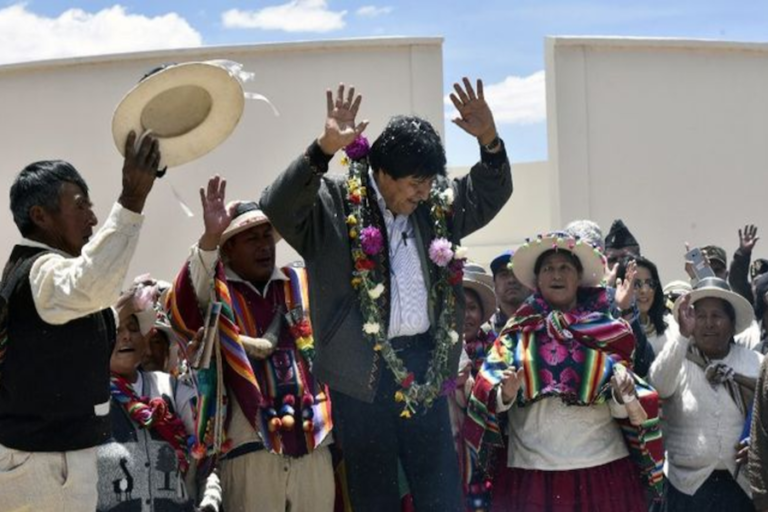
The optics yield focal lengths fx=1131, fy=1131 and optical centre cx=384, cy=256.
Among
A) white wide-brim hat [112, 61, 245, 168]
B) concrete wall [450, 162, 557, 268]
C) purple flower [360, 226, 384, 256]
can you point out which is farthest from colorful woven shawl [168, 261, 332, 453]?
concrete wall [450, 162, 557, 268]

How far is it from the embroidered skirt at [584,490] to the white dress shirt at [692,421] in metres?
0.64

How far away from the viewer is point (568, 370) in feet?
18.8

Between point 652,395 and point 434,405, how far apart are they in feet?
4.64

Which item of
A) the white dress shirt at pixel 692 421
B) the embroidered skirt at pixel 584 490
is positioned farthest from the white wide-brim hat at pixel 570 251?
the embroidered skirt at pixel 584 490

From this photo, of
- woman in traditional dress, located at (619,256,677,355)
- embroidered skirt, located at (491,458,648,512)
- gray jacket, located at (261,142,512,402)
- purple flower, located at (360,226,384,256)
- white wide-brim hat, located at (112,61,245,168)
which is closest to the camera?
white wide-brim hat, located at (112,61,245,168)

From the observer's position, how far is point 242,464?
5301mm

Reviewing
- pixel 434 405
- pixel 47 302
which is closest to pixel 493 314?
pixel 434 405

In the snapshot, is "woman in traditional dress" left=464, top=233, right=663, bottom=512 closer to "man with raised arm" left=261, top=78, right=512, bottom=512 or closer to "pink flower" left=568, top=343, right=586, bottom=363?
"pink flower" left=568, top=343, right=586, bottom=363

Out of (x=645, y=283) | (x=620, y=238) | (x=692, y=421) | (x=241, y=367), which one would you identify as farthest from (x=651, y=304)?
(x=241, y=367)

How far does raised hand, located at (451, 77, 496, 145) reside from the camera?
5.05m

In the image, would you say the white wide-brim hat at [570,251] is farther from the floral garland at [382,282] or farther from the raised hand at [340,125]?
the raised hand at [340,125]

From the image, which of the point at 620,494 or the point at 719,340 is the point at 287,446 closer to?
the point at 620,494

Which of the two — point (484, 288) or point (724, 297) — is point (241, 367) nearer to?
point (484, 288)

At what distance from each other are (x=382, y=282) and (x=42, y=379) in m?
1.53
